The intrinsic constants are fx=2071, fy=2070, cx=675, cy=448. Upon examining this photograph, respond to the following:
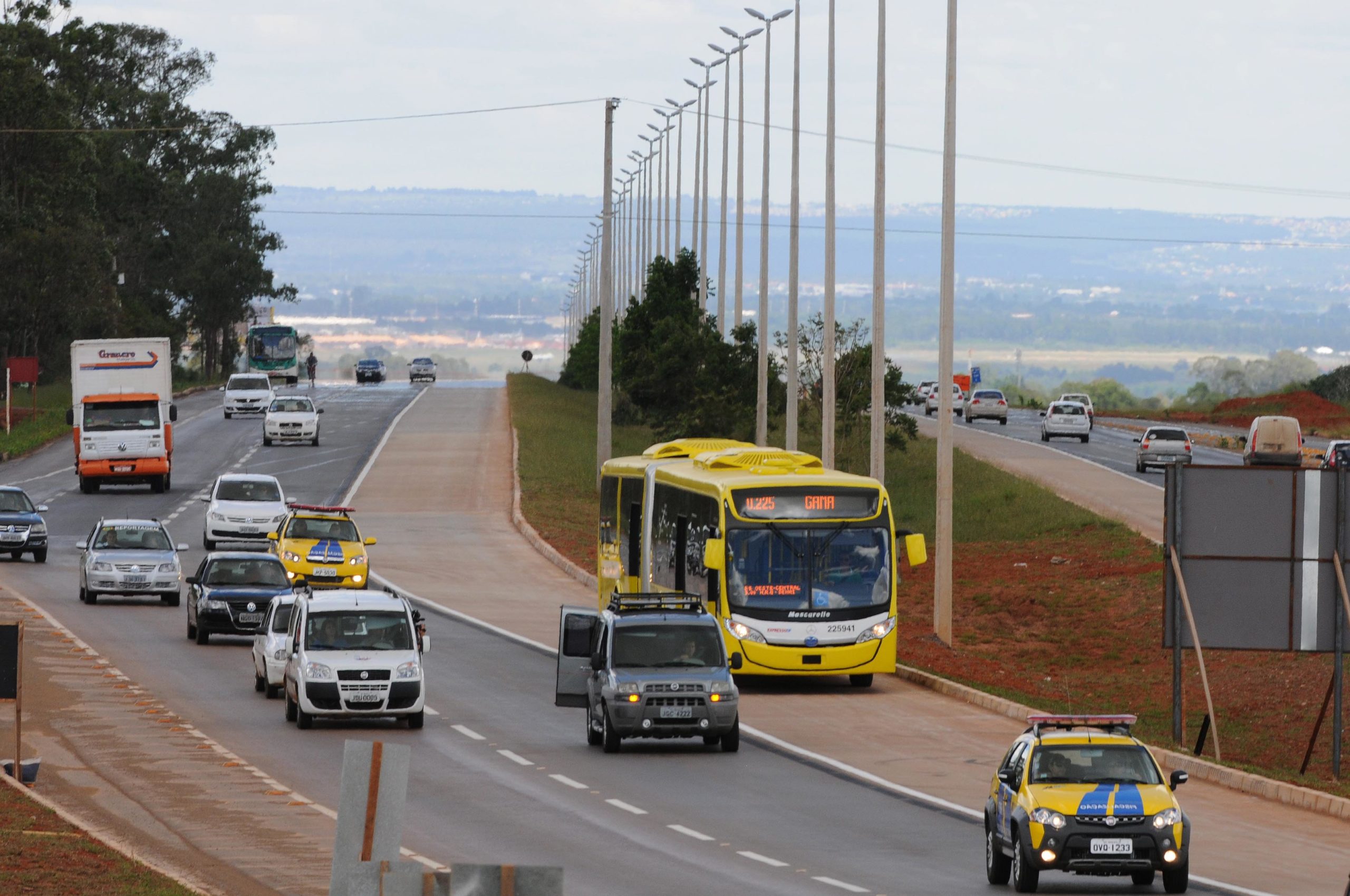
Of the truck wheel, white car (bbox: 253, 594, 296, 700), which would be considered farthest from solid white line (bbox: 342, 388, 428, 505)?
the truck wheel

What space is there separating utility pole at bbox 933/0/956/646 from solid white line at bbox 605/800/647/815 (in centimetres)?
1538

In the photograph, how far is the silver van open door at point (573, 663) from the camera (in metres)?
26.6

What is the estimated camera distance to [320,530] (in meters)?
42.4

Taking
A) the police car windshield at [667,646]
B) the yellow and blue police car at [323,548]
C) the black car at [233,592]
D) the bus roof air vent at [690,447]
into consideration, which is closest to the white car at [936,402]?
the yellow and blue police car at [323,548]

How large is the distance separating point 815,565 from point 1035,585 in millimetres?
20709

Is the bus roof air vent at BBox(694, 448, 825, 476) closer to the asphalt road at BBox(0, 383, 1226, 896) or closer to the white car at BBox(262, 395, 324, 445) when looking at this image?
the asphalt road at BBox(0, 383, 1226, 896)

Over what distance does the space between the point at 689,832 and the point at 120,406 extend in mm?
44960

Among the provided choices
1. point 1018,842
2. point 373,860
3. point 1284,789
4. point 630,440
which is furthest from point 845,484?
point 630,440

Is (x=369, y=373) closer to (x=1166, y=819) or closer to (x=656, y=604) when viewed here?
(x=656, y=604)

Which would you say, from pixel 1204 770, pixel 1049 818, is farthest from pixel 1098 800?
pixel 1204 770

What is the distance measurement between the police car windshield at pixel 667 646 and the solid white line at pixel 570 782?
2.32 meters

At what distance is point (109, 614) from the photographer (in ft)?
129

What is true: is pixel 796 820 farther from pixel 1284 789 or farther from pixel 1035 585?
pixel 1035 585

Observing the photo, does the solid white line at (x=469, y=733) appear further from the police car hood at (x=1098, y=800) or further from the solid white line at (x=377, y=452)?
the solid white line at (x=377, y=452)
